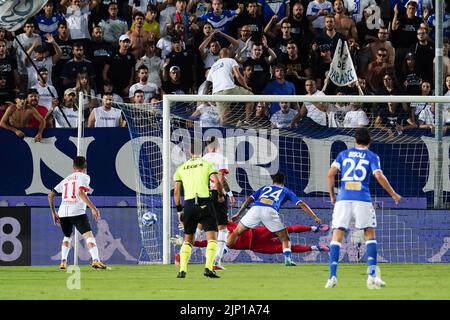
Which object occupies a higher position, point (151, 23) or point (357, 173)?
point (151, 23)

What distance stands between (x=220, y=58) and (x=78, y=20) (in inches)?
125

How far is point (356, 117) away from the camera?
2533 centimetres

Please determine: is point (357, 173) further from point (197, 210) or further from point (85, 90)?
point (85, 90)

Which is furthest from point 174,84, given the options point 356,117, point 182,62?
point 356,117

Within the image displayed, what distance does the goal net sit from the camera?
24.5m

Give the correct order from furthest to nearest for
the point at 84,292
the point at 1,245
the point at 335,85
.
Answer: the point at 335,85 → the point at 1,245 → the point at 84,292

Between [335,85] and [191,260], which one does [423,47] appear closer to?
[335,85]

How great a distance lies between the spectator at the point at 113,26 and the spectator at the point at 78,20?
0.34 meters

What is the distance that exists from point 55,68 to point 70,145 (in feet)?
7.25

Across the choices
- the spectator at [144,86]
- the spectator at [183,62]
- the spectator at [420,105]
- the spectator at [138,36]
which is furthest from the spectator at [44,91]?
the spectator at [420,105]

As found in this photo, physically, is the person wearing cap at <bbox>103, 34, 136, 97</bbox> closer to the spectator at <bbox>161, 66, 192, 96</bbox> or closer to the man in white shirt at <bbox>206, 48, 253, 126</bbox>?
the spectator at <bbox>161, 66, 192, 96</bbox>

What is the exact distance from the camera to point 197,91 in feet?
87.2

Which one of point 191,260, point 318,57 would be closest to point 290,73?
point 318,57

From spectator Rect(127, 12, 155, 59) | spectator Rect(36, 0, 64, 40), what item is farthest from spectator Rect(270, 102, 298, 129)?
spectator Rect(36, 0, 64, 40)
